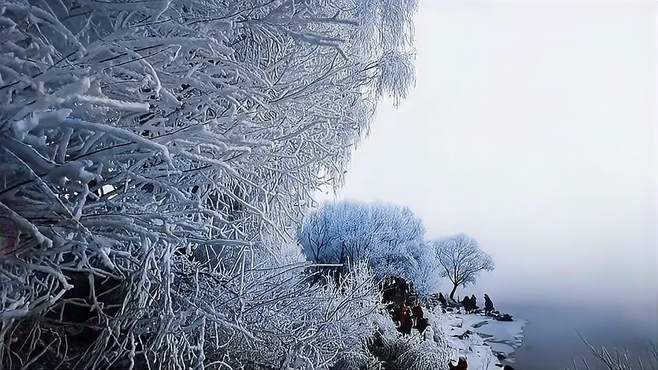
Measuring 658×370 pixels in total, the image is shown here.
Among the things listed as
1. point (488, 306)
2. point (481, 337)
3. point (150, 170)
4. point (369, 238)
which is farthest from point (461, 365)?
point (150, 170)

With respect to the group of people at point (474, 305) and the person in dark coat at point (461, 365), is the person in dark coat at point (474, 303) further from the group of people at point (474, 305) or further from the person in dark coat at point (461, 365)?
the person in dark coat at point (461, 365)

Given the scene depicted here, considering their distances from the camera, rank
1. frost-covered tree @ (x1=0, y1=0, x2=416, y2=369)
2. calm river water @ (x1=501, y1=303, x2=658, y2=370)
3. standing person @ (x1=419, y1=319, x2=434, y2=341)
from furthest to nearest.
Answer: standing person @ (x1=419, y1=319, x2=434, y2=341) → calm river water @ (x1=501, y1=303, x2=658, y2=370) → frost-covered tree @ (x1=0, y1=0, x2=416, y2=369)

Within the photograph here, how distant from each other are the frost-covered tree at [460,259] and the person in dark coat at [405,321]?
0.16 metres

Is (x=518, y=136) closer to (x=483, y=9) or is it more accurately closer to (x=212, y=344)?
(x=483, y=9)

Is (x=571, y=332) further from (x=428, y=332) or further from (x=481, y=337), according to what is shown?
(x=428, y=332)

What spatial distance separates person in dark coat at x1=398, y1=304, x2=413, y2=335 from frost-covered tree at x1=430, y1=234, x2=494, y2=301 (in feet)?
0.53

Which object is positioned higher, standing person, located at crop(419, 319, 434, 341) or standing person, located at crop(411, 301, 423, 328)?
standing person, located at crop(411, 301, 423, 328)

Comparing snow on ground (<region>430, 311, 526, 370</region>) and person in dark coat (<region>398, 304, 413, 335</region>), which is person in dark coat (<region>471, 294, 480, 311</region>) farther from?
person in dark coat (<region>398, 304, 413, 335</region>)

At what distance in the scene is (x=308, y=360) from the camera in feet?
5.24

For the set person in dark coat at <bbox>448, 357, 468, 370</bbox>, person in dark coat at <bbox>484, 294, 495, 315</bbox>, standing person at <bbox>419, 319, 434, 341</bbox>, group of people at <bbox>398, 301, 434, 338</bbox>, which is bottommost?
person in dark coat at <bbox>448, 357, 468, 370</bbox>

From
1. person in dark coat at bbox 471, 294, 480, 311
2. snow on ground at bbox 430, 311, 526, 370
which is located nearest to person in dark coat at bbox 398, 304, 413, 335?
snow on ground at bbox 430, 311, 526, 370

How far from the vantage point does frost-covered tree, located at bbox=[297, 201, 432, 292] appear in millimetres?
2070

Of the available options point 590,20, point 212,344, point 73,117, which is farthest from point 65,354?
point 590,20

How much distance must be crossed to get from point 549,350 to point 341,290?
27.2 inches
